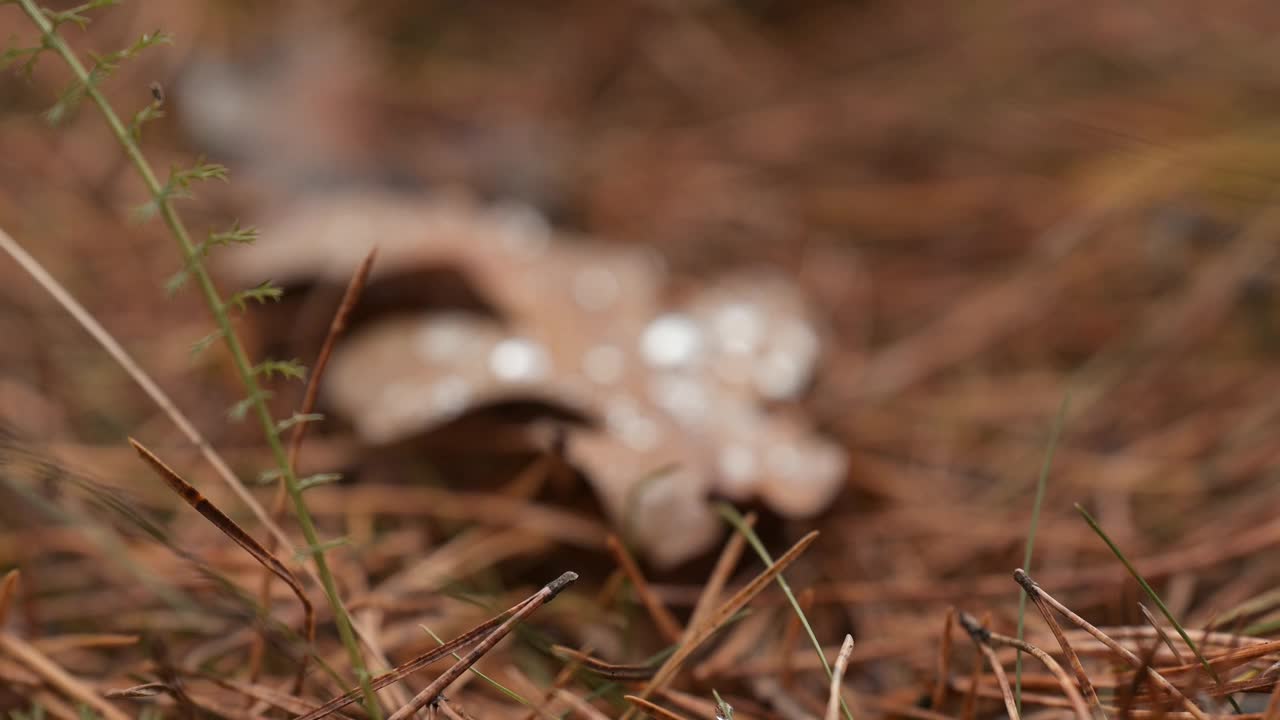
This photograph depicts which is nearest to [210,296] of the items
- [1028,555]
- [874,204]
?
[1028,555]

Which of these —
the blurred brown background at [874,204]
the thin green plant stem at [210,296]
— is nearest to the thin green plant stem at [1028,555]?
the blurred brown background at [874,204]

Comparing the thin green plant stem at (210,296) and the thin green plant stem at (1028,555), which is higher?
the thin green plant stem at (210,296)

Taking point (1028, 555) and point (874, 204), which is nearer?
point (1028, 555)

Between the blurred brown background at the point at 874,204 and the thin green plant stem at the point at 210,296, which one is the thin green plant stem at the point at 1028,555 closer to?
the blurred brown background at the point at 874,204

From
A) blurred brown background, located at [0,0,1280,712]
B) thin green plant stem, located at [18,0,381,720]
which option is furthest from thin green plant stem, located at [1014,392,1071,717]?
thin green plant stem, located at [18,0,381,720]

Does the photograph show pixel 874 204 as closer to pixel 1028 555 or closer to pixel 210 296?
pixel 1028 555

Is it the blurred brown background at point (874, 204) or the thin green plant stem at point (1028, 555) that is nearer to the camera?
the thin green plant stem at point (1028, 555)

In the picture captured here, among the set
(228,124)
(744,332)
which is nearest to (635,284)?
(744,332)

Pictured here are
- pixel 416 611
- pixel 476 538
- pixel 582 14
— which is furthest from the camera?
pixel 582 14

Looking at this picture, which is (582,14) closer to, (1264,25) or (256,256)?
(256,256)

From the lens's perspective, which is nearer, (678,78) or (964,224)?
(964,224)

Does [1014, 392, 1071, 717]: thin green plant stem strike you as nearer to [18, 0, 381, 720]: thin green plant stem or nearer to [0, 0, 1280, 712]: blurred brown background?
[0, 0, 1280, 712]: blurred brown background
